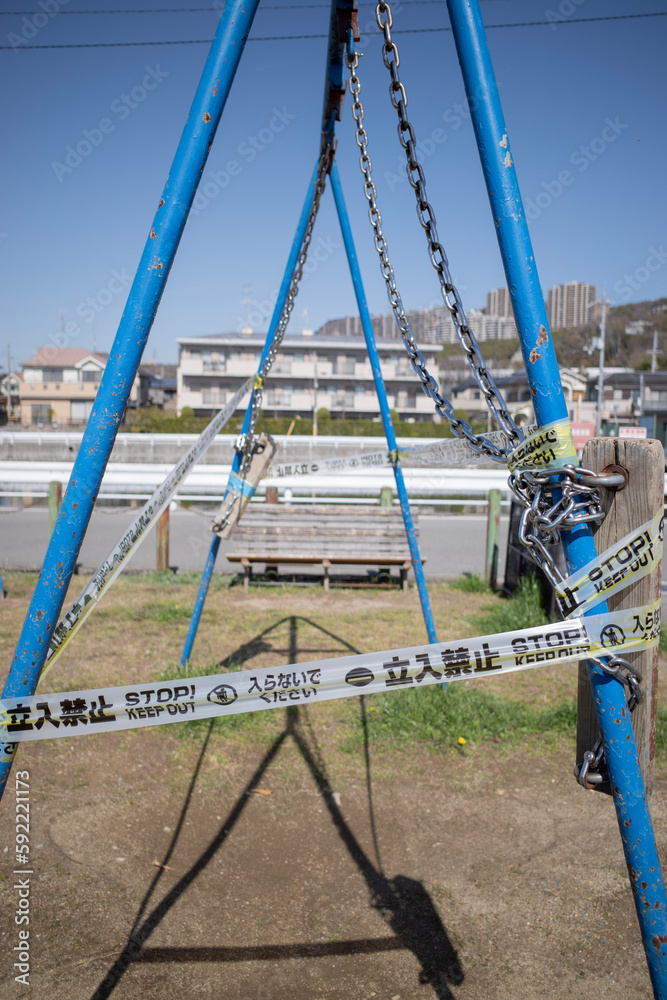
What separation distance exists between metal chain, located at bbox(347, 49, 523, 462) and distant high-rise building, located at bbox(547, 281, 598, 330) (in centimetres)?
11930

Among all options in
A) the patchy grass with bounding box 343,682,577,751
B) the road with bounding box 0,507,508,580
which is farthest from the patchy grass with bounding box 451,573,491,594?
the patchy grass with bounding box 343,682,577,751

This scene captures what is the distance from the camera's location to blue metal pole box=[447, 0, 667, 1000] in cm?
137

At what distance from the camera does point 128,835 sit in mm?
3188

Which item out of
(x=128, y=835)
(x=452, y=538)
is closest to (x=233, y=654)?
(x=128, y=835)

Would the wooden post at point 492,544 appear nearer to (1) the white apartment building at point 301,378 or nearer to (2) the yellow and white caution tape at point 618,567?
(2) the yellow and white caution tape at point 618,567

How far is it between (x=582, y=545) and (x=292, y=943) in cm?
203

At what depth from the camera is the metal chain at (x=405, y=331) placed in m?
1.88

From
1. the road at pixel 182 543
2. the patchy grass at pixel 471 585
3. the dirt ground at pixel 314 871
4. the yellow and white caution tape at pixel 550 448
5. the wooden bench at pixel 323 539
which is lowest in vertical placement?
the road at pixel 182 543

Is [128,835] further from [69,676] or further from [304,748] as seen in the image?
[69,676]

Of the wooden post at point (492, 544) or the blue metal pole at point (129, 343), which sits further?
the wooden post at point (492, 544)

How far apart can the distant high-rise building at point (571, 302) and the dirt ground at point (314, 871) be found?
119134 millimetres

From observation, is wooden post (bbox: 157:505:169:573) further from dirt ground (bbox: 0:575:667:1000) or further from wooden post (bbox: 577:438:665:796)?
wooden post (bbox: 577:438:665:796)

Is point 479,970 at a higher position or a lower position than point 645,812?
lower

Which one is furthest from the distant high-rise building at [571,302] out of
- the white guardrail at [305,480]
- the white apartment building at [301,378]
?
the white guardrail at [305,480]
